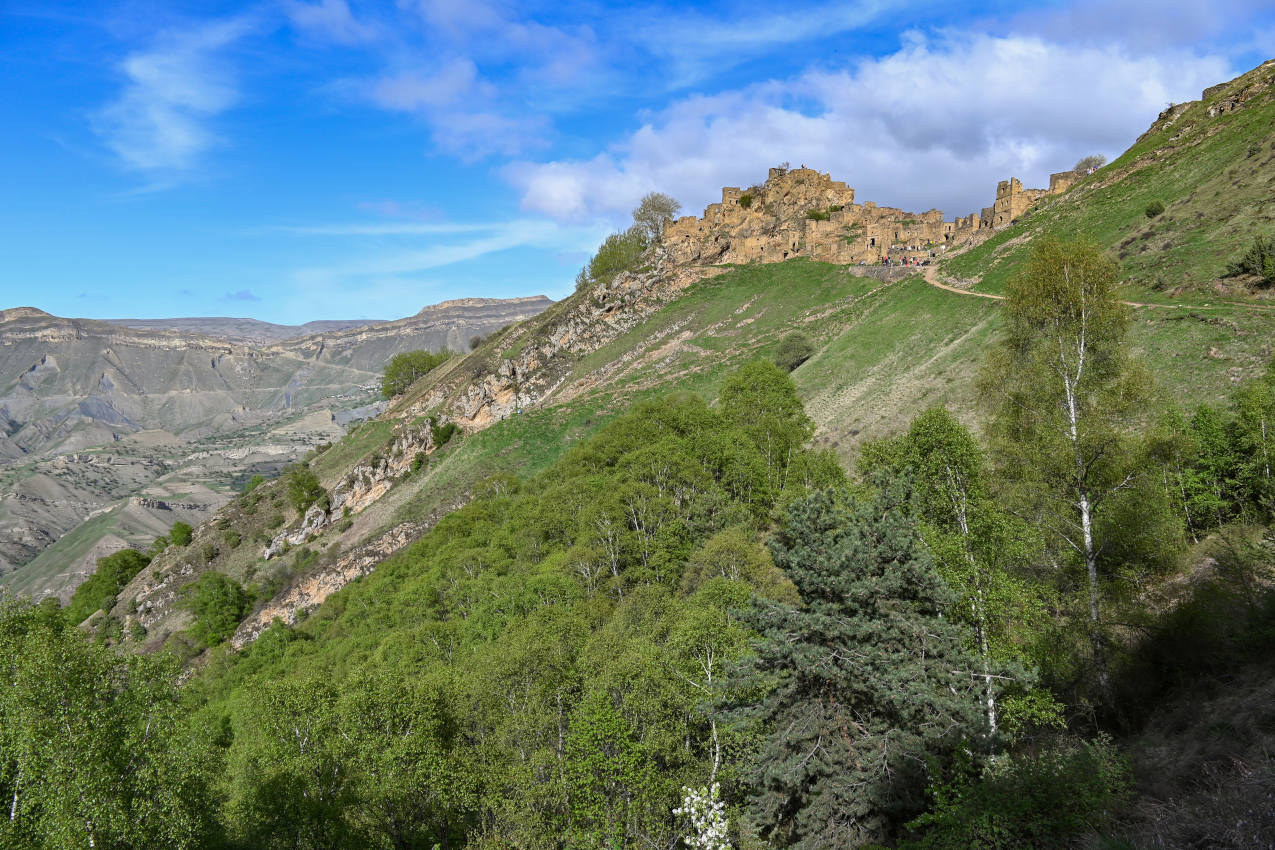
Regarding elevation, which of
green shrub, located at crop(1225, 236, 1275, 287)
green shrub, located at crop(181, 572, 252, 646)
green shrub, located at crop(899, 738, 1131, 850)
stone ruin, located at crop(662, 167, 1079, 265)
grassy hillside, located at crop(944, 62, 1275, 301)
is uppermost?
stone ruin, located at crop(662, 167, 1079, 265)

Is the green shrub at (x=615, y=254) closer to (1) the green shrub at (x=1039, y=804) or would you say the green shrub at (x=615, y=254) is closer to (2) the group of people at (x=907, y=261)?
(2) the group of people at (x=907, y=261)

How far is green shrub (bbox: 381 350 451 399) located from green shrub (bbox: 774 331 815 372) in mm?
95268

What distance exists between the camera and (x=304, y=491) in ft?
327

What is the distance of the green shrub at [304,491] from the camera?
3873 inches

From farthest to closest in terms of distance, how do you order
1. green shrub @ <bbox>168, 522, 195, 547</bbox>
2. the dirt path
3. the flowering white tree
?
green shrub @ <bbox>168, 522, 195, 547</bbox> < the dirt path < the flowering white tree

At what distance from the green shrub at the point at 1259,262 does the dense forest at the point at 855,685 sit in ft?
40.4

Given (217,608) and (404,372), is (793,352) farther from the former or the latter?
(404,372)

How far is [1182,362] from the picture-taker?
3216cm

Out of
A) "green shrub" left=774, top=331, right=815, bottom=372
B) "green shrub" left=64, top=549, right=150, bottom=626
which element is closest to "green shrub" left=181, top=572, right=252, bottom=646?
"green shrub" left=64, top=549, right=150, bottom=626

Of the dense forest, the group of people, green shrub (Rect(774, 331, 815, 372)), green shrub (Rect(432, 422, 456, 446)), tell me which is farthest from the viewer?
green shrub (Rect(432, 422, 456, 446))

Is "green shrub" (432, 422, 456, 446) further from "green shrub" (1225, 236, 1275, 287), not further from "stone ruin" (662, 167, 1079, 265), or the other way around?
"green shrub" (1225, 236, 1275, 287)

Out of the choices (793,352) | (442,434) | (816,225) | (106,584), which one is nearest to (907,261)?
(816,225)

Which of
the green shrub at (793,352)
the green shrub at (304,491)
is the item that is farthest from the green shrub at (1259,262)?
the green shrub at (304,491)

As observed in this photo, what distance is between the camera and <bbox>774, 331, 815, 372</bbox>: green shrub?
6788cm
